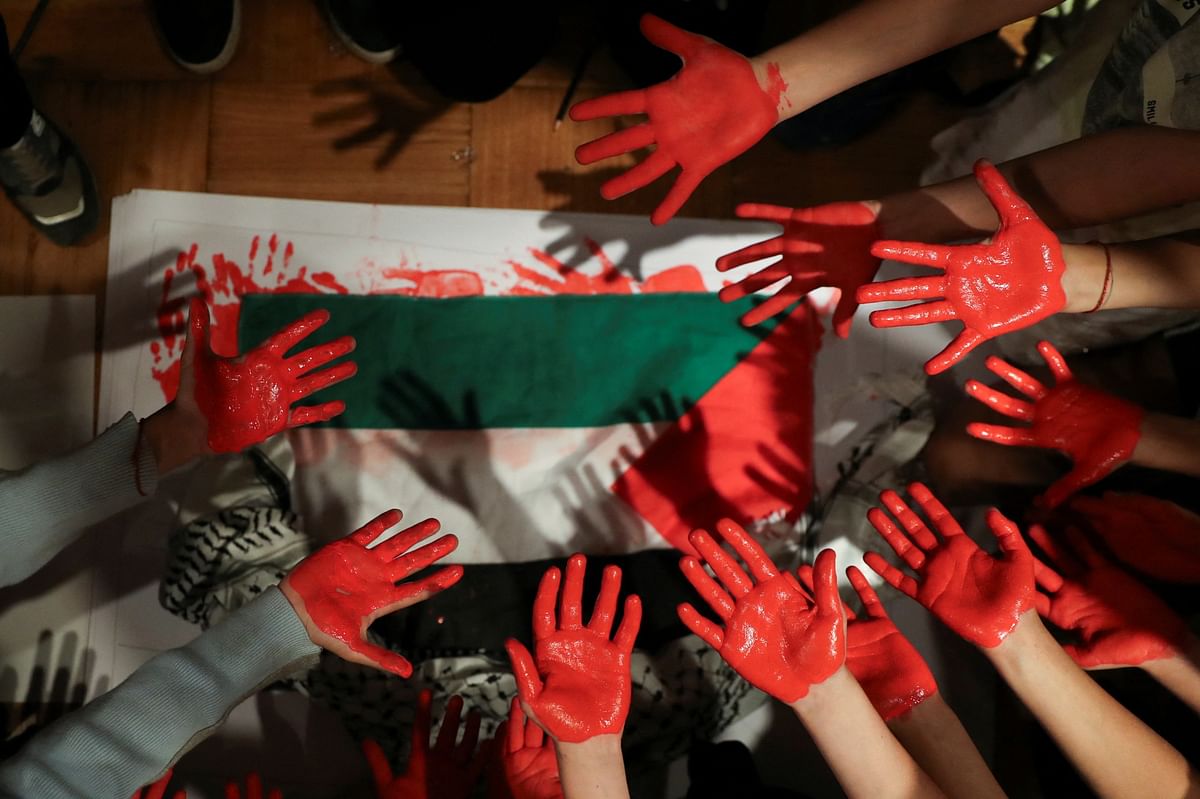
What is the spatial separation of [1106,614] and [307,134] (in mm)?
936

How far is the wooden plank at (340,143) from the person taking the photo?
0.99m

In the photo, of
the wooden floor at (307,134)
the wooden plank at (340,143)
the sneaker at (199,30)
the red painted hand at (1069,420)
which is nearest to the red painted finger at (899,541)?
the red painted hand at (1069,420)

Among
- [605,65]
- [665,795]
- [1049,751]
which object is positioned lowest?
[665,795]

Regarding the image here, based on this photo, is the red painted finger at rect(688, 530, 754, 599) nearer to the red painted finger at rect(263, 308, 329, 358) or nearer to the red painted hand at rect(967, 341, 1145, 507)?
the red painted hand at rect(967, 341, 1145, 507)

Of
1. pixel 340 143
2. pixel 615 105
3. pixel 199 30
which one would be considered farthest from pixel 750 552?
pixel 199 30

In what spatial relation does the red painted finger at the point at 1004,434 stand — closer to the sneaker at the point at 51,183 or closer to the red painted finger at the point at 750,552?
the red painted finger at the point at 750,552

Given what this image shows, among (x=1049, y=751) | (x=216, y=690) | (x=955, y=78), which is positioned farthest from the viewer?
(x=955, y=78)

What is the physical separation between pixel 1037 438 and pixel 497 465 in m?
0.53

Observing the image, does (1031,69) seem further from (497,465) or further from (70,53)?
(70,53)

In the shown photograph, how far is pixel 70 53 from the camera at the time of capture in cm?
100

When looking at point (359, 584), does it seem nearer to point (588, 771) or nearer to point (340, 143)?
point (588, 771)

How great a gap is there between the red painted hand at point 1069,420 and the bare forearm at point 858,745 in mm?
244

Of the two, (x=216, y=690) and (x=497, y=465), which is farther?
(x=497, y=465)

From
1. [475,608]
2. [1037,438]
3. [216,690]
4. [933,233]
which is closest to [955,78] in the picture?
[933,233]
